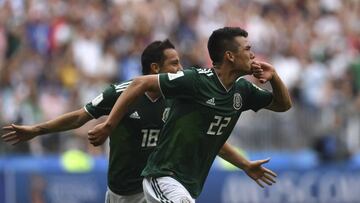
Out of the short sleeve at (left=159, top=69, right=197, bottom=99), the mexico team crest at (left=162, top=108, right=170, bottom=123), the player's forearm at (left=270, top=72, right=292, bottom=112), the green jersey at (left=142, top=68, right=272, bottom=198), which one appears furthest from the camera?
the mexico team crest at (left=162, top=108, right=170, bottom=123)

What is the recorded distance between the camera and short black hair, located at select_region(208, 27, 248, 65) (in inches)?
400

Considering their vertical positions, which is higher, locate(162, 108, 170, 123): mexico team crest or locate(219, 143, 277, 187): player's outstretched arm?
locate(162, 108, 170, 123): mexico team crest

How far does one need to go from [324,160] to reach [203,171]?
9478mm

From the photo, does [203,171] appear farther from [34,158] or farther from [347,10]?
[347,10]

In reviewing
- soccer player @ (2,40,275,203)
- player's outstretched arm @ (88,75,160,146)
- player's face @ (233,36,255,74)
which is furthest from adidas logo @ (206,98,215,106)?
soccer player @ (2,40,275,203)

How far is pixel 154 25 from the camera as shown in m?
21.6

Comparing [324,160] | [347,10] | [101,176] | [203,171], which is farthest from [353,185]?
[203,171]

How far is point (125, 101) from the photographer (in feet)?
31.6

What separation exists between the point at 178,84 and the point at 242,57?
662 mm

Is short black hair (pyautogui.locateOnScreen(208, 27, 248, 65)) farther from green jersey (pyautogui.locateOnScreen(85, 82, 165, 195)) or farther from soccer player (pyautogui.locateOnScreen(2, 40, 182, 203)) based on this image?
green jersey (pyautogui.locateOnScreen(85, 82, 165, 195))

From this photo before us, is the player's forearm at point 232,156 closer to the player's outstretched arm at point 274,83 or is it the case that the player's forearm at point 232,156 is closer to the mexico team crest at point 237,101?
the player's outstretched arm at point 274,83

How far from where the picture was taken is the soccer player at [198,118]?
10016 millimetres

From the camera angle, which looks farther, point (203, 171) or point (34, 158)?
point (34, 158)

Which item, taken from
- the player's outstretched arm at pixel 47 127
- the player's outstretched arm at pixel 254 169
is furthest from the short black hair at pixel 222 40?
the player's outstretched arm at pixel 47 127
